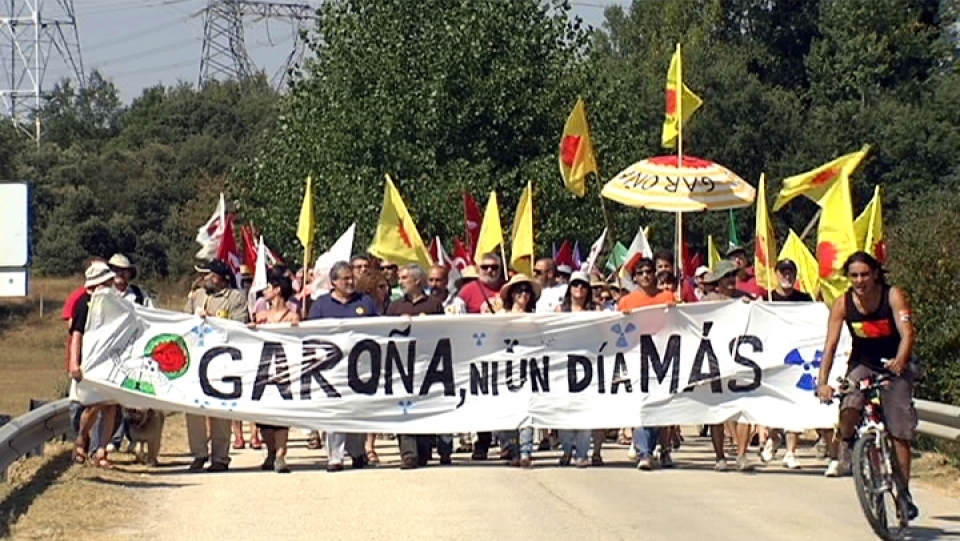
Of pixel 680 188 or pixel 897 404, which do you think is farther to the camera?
pixel 680 188

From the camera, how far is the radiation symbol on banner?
16484 mm

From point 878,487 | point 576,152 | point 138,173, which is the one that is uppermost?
point 138,173

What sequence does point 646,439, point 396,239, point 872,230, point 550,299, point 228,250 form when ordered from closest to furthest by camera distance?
point 646,439
point 872,230
point 550,299
point 396,239
point 228,250

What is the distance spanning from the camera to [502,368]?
1683 centimetres

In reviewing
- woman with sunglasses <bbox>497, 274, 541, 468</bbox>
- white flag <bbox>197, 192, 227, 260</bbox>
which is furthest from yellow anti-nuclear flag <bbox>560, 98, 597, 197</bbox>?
Answer: white flag <bbox>197, 192, 227, 260</bbox>

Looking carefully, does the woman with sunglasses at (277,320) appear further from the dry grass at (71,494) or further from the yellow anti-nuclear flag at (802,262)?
the yellow anti-nuclear flag at (802,262)

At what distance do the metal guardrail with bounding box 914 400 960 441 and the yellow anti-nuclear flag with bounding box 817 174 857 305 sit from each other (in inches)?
47.9

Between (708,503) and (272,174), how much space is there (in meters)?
33.3

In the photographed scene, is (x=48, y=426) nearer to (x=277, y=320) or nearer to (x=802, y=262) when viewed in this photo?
(x=277, y=320)

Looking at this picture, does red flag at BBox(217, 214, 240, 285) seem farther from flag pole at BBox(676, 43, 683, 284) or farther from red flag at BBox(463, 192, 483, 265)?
flag pole at BBox(676, 43, 683, 284)

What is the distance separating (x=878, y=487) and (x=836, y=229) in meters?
4.81

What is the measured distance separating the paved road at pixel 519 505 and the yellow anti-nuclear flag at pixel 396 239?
3701 mm

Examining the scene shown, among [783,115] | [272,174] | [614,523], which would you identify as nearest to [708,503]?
Answer: [614,523]

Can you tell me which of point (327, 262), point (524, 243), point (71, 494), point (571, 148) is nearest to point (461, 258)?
point (524, 243)
